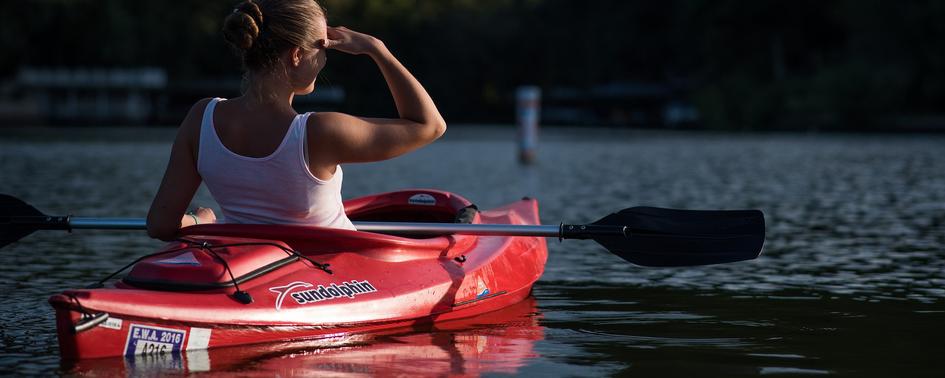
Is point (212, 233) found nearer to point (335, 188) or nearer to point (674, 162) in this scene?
point (335, 188)

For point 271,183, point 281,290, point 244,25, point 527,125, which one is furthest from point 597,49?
point 244,25

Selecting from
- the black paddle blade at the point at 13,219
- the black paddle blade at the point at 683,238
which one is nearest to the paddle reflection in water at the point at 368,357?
the black paddle blade at the point at 683,238

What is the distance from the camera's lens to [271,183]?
6.34 m

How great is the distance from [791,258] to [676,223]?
384 centimetres

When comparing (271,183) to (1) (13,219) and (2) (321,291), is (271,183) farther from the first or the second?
(1) (13,219)

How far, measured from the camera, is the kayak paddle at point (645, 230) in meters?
7.74

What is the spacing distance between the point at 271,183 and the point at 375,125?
1.77ft

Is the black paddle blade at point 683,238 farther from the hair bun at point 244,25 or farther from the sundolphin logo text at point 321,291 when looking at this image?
the hair bun at point 244,25

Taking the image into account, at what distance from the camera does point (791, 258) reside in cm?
1144

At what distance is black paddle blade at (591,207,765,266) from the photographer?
7711mm

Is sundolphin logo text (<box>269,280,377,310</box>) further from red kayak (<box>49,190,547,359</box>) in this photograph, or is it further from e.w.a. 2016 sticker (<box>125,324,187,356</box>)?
e.w.a. 2016 sticker (<box>125,324,187,356</box>)

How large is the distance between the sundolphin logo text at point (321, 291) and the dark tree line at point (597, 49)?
5684 cm

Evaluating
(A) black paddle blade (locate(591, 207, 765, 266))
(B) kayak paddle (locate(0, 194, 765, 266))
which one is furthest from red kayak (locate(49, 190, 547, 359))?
(A) black paddle blade (locate(591, 207, 765, 266))

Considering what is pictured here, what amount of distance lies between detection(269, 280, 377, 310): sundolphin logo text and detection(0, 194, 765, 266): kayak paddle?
993 mm
